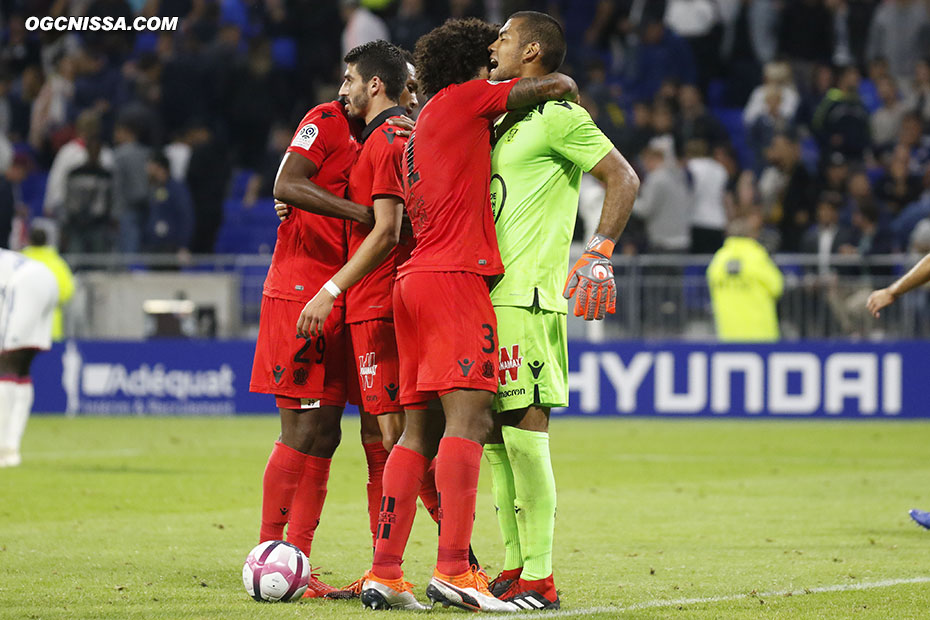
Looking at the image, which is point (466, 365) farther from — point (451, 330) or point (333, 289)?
point (333, 289)

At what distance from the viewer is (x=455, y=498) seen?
5.94 m

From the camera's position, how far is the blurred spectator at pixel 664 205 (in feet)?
63.0

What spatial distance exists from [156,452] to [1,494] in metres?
3.64

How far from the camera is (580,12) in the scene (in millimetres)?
24953

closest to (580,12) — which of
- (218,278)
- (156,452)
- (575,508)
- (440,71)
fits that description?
(218,278)

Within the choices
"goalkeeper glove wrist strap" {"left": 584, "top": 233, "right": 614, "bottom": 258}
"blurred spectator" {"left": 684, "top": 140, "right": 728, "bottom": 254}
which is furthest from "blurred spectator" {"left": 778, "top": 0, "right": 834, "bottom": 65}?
"goalkeeper glove wrist strap" {"left": 584, "top": 233, "right": 614, "bottom": 258}

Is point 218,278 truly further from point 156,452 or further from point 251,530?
point 251,530

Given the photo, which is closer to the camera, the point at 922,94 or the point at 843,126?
the point at 843,126

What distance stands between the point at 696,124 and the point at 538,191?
48.2 feet

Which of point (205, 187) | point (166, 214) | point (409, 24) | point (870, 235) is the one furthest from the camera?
point (409, 24)

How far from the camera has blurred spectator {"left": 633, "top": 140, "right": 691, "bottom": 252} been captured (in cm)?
1919

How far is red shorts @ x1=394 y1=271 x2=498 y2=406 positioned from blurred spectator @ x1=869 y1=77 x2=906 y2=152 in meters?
16.1

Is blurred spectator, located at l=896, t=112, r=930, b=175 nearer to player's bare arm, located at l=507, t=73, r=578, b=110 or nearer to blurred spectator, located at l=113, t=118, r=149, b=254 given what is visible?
blurred spectator, located at l=113, t=118, r=149, b=254

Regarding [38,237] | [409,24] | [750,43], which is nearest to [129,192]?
[38,237]
